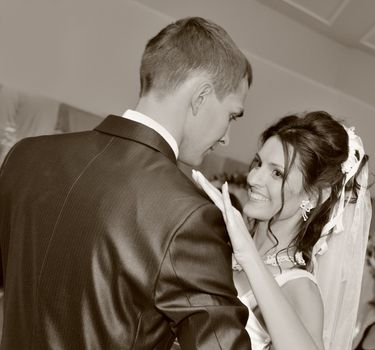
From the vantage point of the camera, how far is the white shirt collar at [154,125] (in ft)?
3.88

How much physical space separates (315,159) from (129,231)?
1.19 m

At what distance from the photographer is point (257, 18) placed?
16.1ft

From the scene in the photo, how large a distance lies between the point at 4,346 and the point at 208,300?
22.0 inches

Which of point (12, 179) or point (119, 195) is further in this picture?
point (12, 179)

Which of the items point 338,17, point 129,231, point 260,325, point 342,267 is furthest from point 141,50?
point 129,231

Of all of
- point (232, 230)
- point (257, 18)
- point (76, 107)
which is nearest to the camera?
point (232, 230)

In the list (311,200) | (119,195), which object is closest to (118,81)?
(311,200)

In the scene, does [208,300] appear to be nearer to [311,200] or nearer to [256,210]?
[256,210]

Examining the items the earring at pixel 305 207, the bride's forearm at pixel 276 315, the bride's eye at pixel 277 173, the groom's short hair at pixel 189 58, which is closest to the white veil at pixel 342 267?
the earring at pixel 305 207

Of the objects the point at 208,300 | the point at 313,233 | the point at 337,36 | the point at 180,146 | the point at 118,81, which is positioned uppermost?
the point at 337,36

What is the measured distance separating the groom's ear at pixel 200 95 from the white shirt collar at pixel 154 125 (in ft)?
0.38

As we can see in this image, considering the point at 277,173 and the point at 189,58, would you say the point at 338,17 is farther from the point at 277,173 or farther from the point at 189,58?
the point at 189,58

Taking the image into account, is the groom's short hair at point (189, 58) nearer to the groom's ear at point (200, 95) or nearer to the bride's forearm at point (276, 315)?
the groom's ear at point (200, 95)

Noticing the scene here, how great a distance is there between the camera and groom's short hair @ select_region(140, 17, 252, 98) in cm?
124
